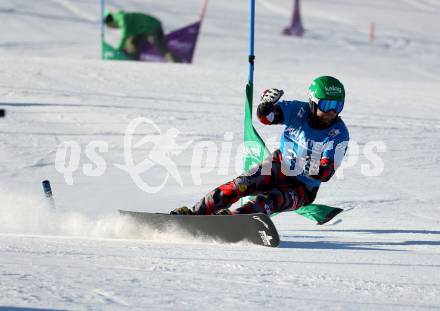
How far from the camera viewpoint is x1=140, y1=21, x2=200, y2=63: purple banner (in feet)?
63.7

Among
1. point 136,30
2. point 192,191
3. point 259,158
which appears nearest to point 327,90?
point 259,158

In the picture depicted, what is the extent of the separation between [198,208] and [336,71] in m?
15.6

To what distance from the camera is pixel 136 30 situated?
1889cm

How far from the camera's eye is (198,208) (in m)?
6.48

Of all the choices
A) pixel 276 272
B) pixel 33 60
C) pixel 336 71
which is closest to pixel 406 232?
pixel 276 272

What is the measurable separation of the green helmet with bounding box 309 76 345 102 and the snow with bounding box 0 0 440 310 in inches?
41.2

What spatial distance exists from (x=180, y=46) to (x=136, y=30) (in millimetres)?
1353

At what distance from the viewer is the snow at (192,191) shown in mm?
4242

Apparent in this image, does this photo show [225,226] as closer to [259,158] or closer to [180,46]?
[259,158]

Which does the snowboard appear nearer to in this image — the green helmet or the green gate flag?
the green gate flag

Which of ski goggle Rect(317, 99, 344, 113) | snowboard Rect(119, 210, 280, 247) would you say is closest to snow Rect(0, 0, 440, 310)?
snowboard Rect(119, 210, 280, 247)

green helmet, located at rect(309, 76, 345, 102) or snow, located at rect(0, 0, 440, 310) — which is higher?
green helmet, located at rect(309, 76, 345, 102)

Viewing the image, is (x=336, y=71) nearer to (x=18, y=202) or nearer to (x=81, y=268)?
(x=18, y=202)

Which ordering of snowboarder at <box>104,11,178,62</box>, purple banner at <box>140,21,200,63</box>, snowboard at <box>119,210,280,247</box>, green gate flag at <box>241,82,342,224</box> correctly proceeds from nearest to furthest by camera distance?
snowboard at <box>119,210,280,247</box> → green gate flag at <box>241,82,342,224</box> → snowboarder at <box>104,11,178,62</box> → purple banner at <box>140,21,200,63</box>
